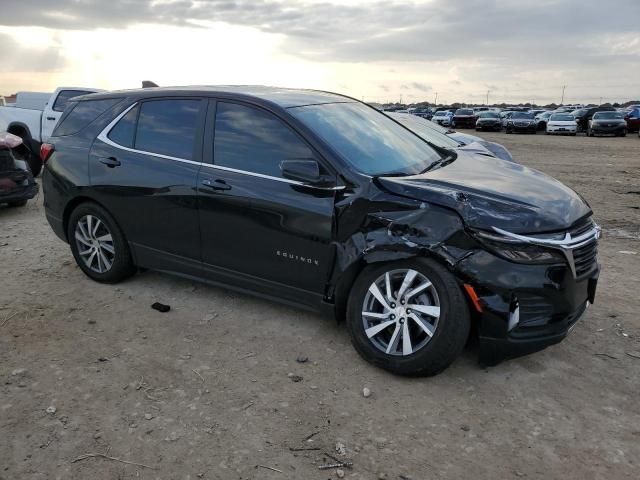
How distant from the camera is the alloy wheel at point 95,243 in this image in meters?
4.84

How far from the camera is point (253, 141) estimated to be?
3965 millimetres

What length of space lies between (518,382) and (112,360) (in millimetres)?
2705

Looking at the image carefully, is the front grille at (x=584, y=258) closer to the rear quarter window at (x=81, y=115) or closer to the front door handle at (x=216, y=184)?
the front door handle at (x=216, y=184)

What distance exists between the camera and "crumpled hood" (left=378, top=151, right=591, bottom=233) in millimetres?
3186

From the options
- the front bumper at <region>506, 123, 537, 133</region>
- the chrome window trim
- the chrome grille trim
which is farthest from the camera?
the front bumper at <region>506, 123, 537, 133</region>

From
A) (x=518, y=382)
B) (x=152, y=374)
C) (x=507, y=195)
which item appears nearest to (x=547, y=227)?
(x=507, y=195)

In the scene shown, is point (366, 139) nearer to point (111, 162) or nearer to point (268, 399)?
point (268, 399)

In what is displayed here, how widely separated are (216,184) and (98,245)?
62.4 inches

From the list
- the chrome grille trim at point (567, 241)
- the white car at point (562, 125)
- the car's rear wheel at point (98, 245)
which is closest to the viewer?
the chrome grille trim at point (567, 241)

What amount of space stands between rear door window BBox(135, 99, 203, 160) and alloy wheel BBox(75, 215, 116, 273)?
0.87 m

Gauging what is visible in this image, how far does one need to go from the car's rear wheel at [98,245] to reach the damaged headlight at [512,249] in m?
3.15

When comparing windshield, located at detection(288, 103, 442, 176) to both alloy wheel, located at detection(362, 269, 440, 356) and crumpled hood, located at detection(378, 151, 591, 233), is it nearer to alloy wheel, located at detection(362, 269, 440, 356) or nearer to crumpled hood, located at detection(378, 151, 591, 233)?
crumpled hood, located at detection(378, 151, 591, 233)

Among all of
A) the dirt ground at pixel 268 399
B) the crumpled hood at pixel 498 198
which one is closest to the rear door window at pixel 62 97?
the dirt ground at pixel 268 399

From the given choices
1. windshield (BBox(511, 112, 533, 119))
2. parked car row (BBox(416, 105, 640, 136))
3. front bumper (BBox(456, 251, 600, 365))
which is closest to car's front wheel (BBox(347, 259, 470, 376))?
front bumper (BBox(456, 251, 600, 365))
